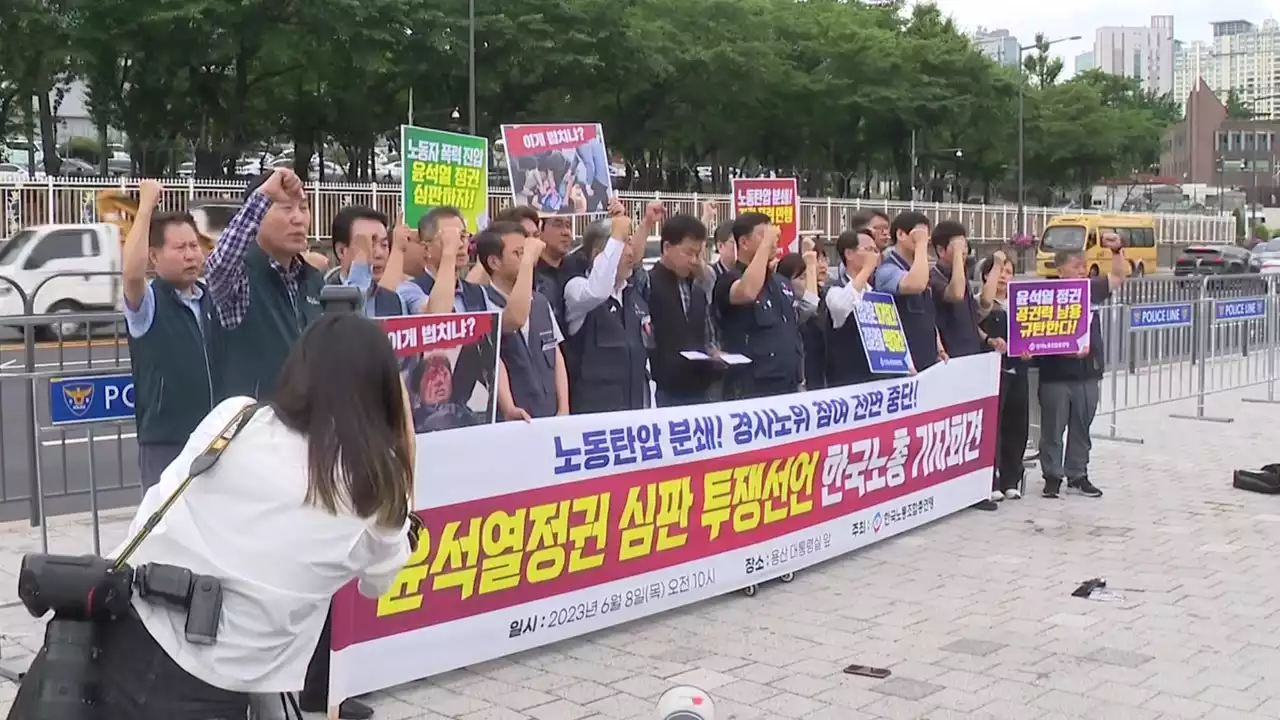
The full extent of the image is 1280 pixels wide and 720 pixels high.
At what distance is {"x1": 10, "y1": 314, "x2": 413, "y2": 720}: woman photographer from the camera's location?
2.52 m

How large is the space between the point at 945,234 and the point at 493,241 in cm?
382

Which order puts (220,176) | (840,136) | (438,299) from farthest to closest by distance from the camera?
(840,136) < (220,176) < (438,299)

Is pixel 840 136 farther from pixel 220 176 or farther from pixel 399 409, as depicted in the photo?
pixel 399 409

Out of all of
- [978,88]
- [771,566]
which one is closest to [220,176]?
[978,88]

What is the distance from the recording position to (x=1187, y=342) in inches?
532

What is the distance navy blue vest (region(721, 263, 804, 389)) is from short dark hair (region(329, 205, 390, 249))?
7.10 ft

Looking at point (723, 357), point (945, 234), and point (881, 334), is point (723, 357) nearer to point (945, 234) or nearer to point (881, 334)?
point (881, 334)

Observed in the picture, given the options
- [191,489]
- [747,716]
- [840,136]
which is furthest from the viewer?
[840,136]

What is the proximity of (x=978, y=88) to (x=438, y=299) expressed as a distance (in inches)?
1740

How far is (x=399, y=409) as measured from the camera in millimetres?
2682

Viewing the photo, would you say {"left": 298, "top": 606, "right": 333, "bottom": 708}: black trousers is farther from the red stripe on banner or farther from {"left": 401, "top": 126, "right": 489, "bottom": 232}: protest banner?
{"left": 401, "top": 126, "right": 489, "bottom": 232}: protest banner

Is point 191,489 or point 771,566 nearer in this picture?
point 191,489

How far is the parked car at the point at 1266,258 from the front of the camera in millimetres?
36441

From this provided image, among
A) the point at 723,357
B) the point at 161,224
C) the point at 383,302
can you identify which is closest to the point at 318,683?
the point at 383,302
